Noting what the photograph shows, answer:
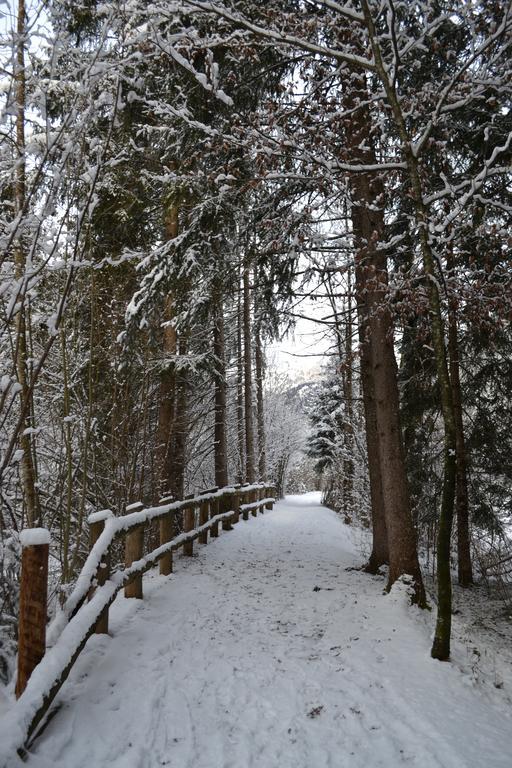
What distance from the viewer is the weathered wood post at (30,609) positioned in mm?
2988

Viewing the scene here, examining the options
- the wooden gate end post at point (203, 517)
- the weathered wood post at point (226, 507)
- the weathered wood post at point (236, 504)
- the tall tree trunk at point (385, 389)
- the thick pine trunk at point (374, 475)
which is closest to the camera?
the tall tree trunk at point (385, 389)

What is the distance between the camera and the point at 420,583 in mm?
5898

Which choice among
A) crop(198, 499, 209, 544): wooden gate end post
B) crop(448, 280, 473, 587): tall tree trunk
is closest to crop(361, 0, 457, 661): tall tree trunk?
crop(448, 280, 473, 587): tall tree trunk

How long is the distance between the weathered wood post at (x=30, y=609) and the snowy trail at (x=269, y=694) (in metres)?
0.41

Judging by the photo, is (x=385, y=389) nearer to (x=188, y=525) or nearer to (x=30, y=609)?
(x=188, y=525)

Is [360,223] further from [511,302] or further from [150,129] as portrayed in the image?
[150,129]

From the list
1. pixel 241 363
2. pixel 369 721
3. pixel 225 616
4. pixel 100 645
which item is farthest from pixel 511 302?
pixel 241 363

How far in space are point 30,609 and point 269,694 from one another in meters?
Result: 1.92

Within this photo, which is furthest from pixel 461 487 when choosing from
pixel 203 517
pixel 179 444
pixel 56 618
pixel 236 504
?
pixel 56 618

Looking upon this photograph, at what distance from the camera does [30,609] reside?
299 centimetres

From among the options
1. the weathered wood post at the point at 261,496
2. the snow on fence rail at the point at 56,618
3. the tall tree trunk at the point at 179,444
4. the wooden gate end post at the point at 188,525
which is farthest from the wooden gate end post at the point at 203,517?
the weathered wood post at the point at 261,496

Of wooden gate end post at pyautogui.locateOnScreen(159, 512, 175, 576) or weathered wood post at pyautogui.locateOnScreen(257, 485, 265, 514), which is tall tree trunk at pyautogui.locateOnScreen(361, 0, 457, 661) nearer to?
wooden gate end post at pyautogui.locateOnScreen(159, 512, 175, 576)

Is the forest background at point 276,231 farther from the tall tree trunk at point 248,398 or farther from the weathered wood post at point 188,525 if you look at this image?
the tall tree trunk at point 248,398

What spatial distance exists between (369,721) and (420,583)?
9.66 ft
